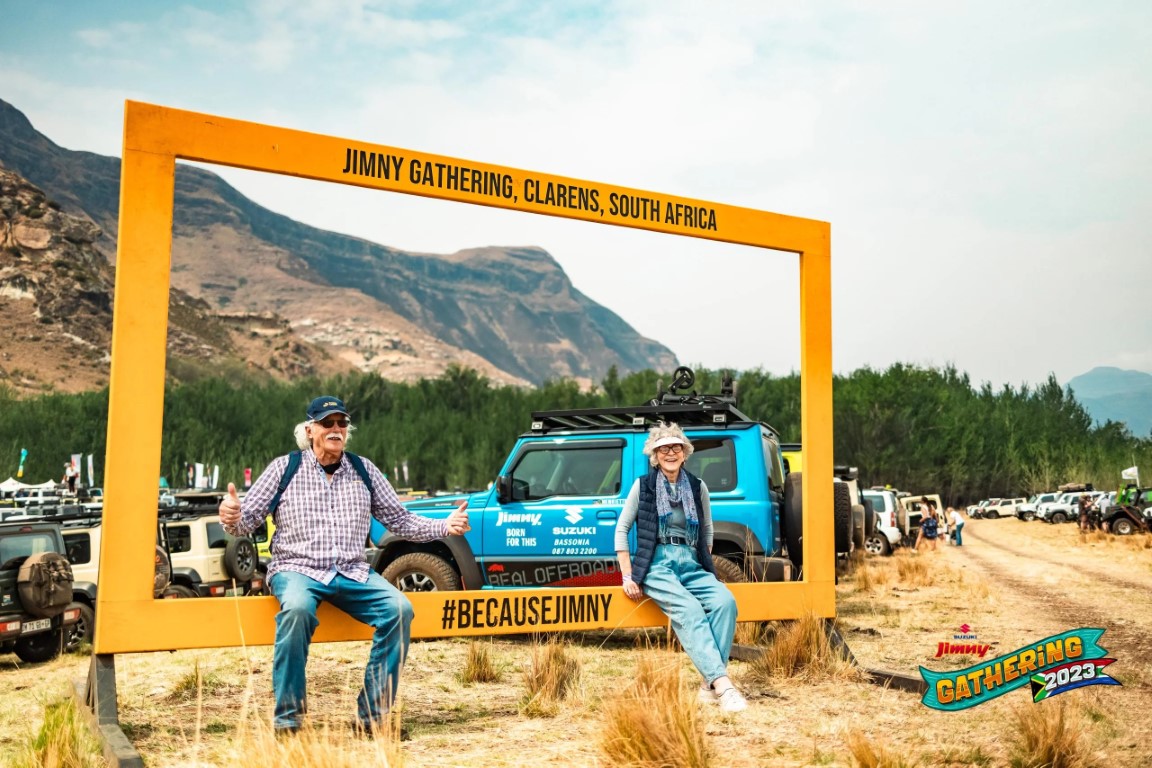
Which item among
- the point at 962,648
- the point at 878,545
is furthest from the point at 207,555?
the point at 878,545

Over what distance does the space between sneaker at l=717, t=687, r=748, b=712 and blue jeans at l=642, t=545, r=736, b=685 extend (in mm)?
143

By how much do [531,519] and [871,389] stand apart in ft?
248

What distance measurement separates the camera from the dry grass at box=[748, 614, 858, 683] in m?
6.82

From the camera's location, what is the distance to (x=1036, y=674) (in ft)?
15.6

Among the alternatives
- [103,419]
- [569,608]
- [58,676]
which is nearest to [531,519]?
[569,608]

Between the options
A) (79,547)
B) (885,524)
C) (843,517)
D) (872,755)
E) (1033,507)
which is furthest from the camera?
(1033,507)

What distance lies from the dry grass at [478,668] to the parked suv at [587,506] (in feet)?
6.87

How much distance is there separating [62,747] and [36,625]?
5.38m

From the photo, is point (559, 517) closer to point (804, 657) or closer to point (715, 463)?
point (715, 463)

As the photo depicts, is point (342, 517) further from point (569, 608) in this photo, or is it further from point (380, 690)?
point (569, 608)

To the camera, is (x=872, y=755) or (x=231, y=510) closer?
(x=872, y=755)

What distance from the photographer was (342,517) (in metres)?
5.29

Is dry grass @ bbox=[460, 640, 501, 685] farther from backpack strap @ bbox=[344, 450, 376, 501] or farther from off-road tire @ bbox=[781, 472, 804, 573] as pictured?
off-road tire @ bbox=[781, 472, 804, 573]

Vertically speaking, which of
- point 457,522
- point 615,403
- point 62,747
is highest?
point 615,403
